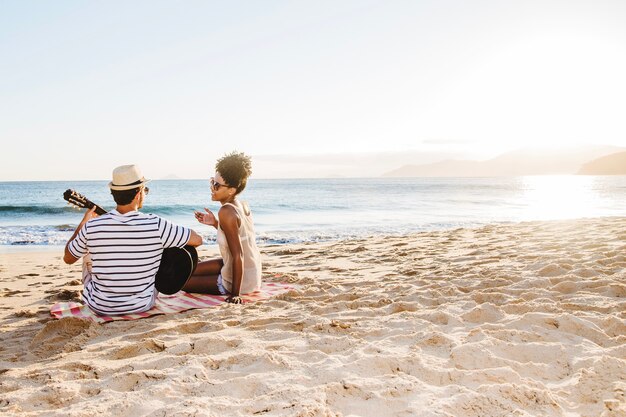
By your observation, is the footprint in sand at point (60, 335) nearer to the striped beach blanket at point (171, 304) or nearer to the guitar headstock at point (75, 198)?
the striped beach blanket at point (171, 304)

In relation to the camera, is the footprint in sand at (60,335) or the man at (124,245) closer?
the footprint in sand at (60,335)

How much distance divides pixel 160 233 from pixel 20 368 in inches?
56.1

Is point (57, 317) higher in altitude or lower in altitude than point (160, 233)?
lower

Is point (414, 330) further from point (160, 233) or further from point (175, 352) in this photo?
point (160, 233)

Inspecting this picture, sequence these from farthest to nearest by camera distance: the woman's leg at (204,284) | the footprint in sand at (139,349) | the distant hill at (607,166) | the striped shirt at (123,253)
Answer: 1. the distant hill at (607,166)
2. the woman's leg at (204,284)
3. the striped shirt at (123,253)
4. the footprint in sand at (139,349)

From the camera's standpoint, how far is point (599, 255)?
6559 millimetres

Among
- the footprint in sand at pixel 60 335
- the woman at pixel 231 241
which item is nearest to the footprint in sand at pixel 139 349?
the footprint in sand at pixel 60 335

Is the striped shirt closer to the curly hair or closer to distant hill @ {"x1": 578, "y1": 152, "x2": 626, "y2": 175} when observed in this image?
the curly hair

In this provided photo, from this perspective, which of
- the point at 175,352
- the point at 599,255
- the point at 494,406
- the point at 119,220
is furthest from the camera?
the point at 599,255

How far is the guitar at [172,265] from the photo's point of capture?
4492 millimetres

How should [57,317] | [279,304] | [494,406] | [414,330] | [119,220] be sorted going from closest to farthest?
[494,406] → [414,330] → [119,220] → [57,317] → [279,304]

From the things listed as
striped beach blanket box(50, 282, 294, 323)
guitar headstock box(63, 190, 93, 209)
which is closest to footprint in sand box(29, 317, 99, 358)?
striped beach blanket box(50, 282, 294, 323)

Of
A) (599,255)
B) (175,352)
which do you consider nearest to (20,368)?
(175,352)

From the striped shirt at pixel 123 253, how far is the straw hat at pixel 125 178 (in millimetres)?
214
